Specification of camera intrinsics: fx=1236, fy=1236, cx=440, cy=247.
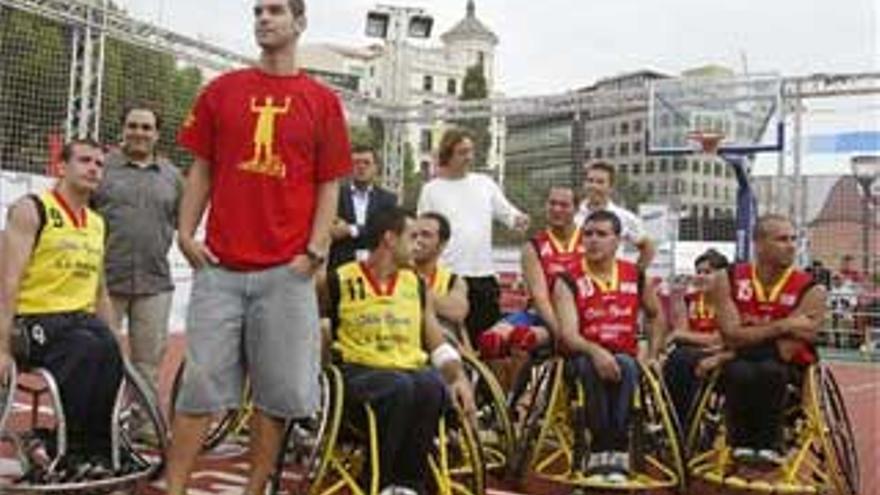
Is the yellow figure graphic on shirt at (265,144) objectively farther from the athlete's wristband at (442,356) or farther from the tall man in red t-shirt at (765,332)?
the tall man in red t-shirt at (765,332)

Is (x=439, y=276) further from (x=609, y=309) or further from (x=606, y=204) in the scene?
(x=606, y=204)

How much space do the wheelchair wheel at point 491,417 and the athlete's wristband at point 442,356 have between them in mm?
399

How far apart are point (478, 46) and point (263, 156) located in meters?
64.8

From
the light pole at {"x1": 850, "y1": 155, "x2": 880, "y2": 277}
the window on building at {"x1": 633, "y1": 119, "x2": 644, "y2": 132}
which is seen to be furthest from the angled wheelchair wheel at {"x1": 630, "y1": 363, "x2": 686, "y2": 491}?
the light pole at {"x1": 850, "y1": 155, "x2": 880, "y2": 277}

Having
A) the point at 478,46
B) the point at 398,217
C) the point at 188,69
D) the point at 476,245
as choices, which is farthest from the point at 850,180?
the point at 478,46

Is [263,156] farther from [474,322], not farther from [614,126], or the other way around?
[614,126]

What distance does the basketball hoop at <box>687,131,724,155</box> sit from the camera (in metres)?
14.8

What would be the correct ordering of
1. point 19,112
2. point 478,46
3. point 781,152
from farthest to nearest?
point 478,46 → point 781,152 → point 19,112

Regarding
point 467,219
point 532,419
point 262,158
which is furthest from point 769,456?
point 262,158

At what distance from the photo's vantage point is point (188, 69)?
1446 centimetres

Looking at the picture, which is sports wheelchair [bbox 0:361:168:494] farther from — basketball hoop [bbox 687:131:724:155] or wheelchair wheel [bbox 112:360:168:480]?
basketball hoop [bbox 687:131:724:155]

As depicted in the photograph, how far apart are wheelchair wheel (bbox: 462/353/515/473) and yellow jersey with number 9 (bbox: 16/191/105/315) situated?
1.43 m

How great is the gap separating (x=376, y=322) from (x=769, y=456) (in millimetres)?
1702

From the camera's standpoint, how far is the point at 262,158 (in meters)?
3.58
